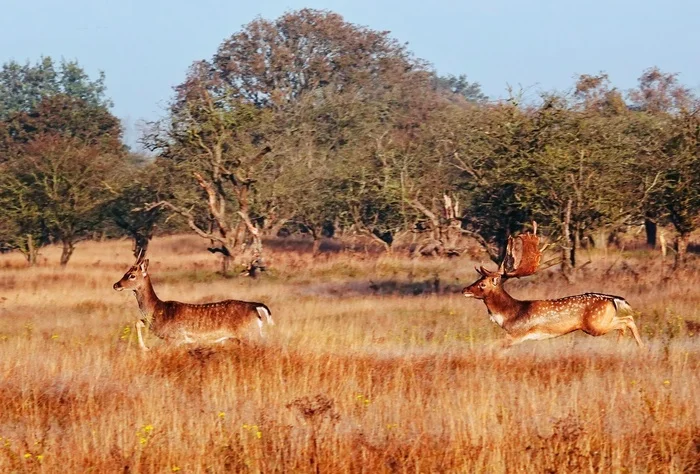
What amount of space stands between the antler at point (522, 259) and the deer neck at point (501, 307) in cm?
47

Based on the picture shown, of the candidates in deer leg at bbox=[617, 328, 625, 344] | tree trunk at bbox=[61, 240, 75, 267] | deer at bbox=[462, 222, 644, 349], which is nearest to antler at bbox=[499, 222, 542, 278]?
deer at bbox=[462, 222, 644, 349]

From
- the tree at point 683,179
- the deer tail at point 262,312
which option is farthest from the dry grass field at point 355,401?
the tree at point 683,179

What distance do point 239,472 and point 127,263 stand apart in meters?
30.3

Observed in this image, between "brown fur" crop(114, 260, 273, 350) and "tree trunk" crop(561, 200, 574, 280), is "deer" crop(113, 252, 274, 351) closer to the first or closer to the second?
"brown fur" crop(114, 260, 273, 350)

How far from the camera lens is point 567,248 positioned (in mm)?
21875

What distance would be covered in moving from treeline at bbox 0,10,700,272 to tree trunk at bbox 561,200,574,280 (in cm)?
4

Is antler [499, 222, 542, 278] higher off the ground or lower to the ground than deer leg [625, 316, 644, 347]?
higher

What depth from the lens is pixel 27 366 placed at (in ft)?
35.9

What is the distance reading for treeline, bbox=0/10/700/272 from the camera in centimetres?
2339

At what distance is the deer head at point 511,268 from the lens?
14.1 metres

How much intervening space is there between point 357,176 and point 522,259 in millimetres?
25510

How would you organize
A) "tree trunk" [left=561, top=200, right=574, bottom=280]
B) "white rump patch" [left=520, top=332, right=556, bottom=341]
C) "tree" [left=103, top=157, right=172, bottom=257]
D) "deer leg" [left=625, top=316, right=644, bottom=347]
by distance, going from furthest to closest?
"tree" [left=103, top=157, right=172, bottom=257] → "tree trunk" [left=561, top=200, right=574, bottom=280] → "white rump patch" [left=520, top=332, right=556, bottom=341] → "deer leg" [left=625, top=316, right=644, bottom=347]

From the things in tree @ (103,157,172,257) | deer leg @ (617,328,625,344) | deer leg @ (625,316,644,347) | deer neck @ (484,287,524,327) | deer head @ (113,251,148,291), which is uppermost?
tree @ (103,157,172,257)

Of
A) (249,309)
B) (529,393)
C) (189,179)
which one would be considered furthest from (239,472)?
(189,179)
